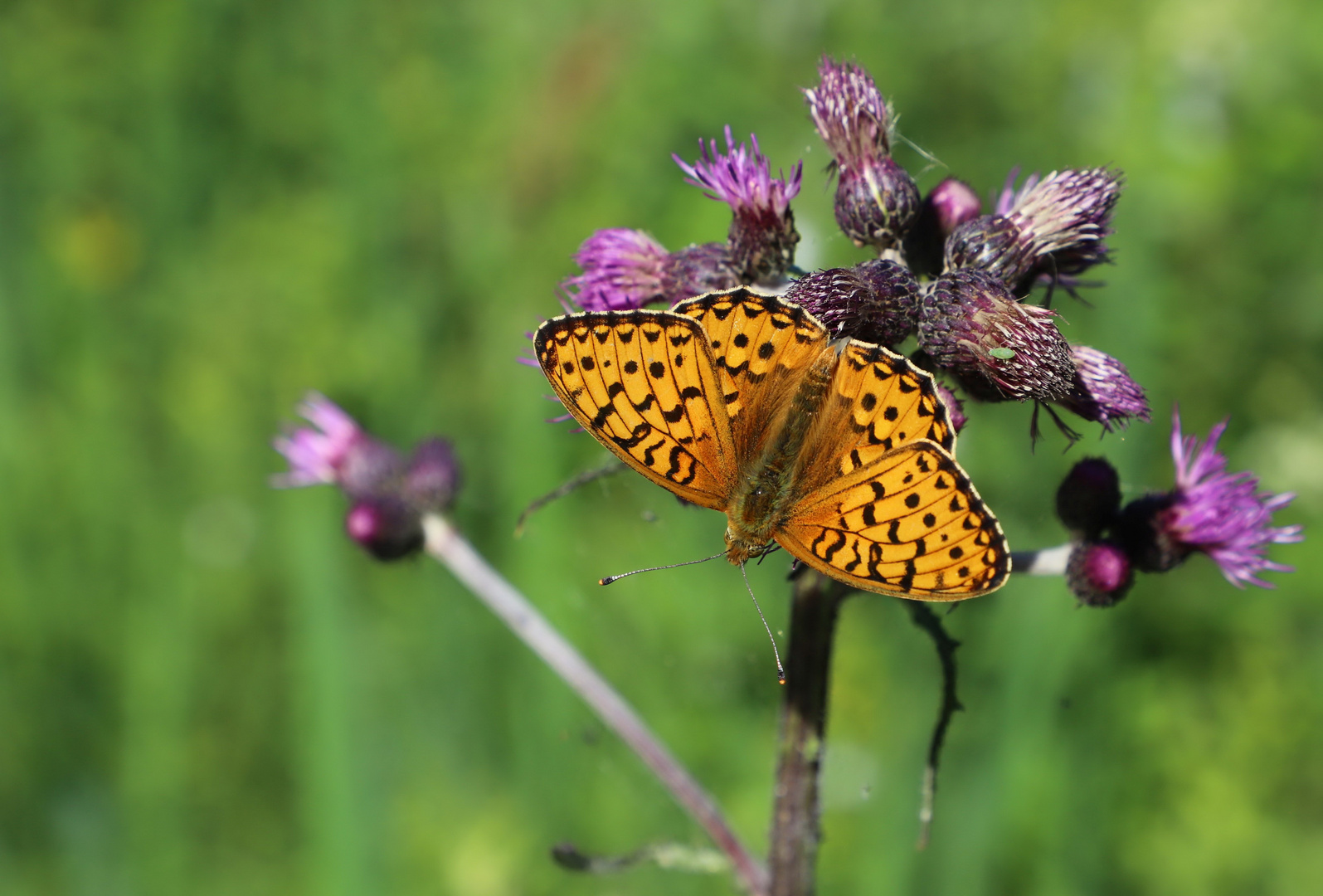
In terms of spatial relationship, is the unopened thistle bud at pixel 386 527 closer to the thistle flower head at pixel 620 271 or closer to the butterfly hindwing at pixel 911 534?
the thistle flower head at pixel 620 271

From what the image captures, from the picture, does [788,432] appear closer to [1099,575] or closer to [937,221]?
[937,221]

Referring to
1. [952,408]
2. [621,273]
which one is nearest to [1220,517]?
[952,408]

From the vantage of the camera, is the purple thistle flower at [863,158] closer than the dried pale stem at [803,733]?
No

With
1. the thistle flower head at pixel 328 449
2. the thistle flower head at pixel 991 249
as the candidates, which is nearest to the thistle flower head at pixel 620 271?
the thistle flower head at pixel 991 249

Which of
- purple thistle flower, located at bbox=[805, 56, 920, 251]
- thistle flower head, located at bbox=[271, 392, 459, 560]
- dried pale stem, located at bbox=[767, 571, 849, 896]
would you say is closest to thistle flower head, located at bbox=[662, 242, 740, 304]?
purple thistle flower, located at bbox=[805, 56, 920, 251]

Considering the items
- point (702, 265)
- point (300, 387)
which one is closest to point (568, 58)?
point (300, 387)
